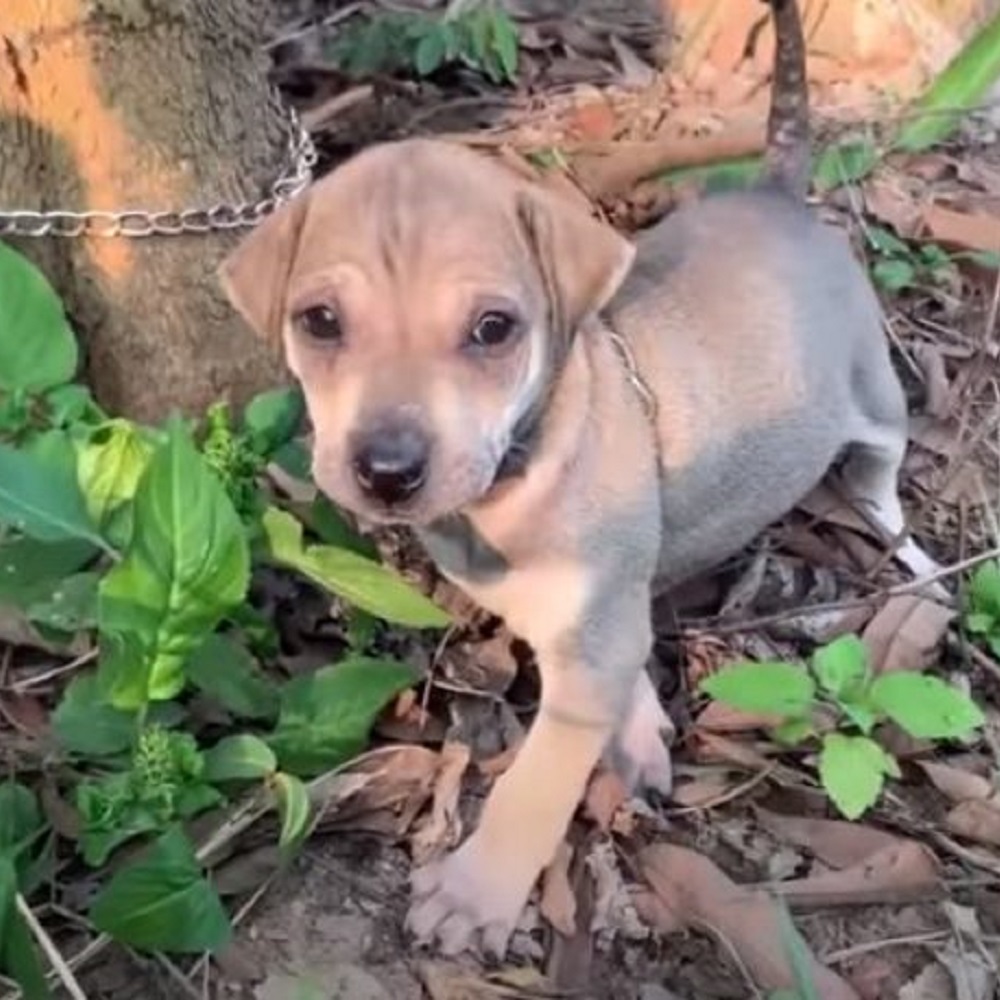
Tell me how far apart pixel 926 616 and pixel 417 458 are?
4.25 feet

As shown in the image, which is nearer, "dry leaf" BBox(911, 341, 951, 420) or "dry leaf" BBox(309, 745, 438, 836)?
"dry leaf" BBox(309, 745, 438, 836)

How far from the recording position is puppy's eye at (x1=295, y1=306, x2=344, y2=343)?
2867mm

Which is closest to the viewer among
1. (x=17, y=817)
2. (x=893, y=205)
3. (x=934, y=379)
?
(x=17, y=817)

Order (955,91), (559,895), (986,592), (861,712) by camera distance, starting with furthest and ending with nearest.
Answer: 1. (955,91)
2. (986,592)
3. (861,712)
4. (559,895)

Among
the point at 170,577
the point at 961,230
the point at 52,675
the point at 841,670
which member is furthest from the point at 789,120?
the point at 52,675

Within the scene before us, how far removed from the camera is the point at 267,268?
117 inches

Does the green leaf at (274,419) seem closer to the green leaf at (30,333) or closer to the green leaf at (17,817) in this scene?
the green leaf at (30,333)

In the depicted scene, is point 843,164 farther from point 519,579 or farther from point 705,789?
point 519,579

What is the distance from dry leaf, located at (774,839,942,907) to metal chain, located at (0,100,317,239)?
1.41 metres

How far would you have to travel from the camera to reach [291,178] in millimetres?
3854

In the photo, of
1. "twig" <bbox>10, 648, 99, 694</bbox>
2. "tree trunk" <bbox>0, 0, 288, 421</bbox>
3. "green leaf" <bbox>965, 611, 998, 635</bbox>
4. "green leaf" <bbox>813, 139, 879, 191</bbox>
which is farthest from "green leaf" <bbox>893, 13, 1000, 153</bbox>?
"twig" <bbox>10, 648, 99, 694</bbox>

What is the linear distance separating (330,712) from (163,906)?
18.8 inches

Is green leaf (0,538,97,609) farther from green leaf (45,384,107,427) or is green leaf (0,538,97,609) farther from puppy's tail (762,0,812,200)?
puppy's tail (762,0,812,200)

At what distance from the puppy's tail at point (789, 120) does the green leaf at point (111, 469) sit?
1183mm
